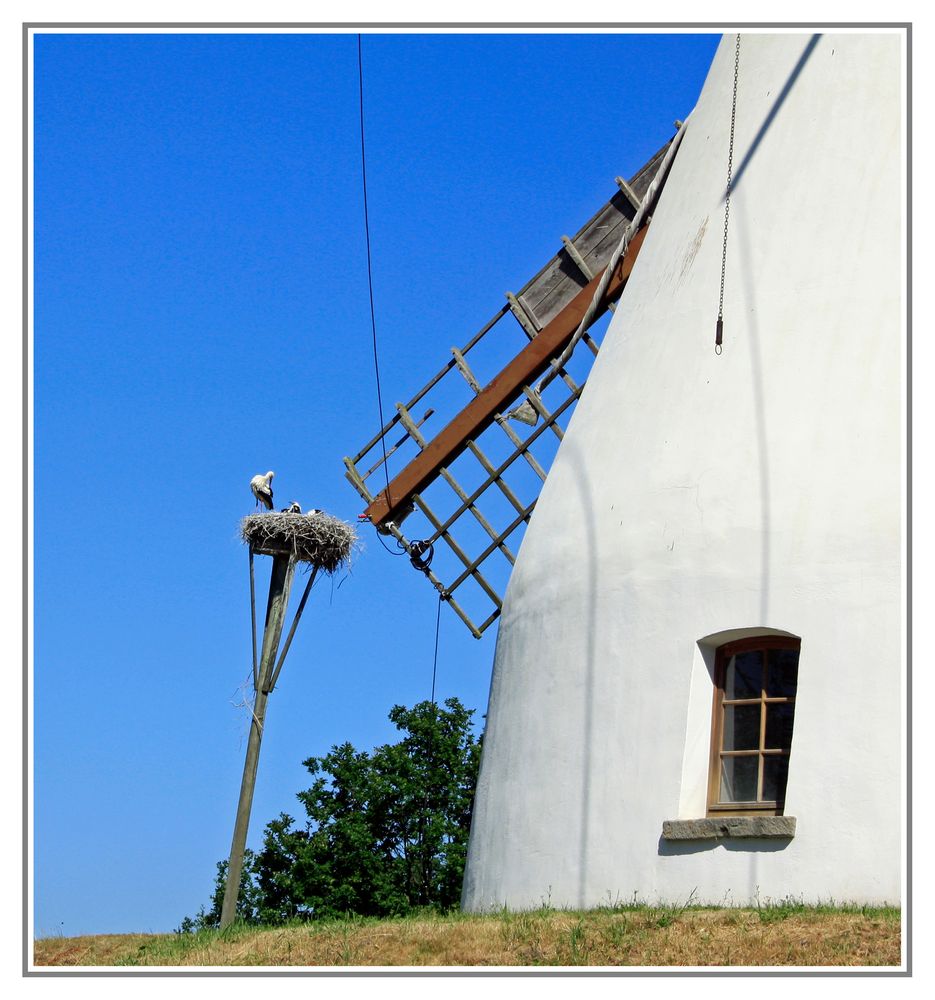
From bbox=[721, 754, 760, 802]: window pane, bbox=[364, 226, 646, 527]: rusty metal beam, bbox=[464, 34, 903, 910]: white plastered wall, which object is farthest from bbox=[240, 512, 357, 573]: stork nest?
bbox=[721, 754, 760, 802]: window pane

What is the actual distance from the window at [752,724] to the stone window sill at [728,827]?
10.5 inches

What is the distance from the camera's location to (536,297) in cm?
1664

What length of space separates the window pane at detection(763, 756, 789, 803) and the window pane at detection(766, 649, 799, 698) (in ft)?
1.39

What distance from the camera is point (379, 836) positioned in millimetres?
22281

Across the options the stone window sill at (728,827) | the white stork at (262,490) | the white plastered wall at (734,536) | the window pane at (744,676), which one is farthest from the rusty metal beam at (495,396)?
the stone window sill at (728,827)

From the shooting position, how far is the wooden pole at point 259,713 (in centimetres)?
1455

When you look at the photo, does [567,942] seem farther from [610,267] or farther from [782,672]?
[610,267]

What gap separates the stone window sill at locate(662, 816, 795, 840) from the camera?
1007cm

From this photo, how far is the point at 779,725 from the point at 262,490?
7125mm

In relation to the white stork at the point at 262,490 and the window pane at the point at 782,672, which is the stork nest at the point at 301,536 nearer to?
the white stork at the point at 262,490

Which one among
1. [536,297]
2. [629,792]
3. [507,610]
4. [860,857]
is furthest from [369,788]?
[860,857]

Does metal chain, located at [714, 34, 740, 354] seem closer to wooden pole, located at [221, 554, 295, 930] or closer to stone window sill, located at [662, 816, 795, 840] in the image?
stone window sill, located at [662, 816, 795, 840]

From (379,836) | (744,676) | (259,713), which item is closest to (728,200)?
(744,676)
